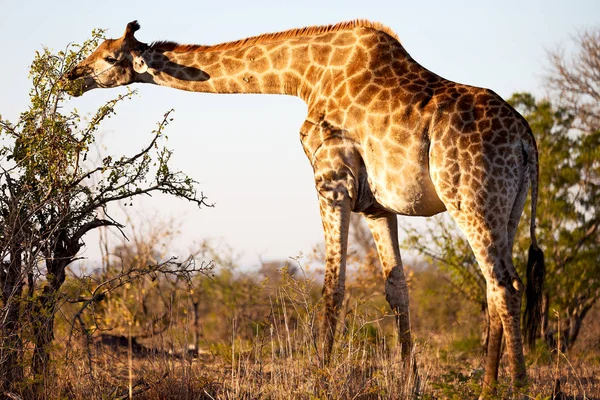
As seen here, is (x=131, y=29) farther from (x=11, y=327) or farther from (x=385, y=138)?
(x=11, y=327)

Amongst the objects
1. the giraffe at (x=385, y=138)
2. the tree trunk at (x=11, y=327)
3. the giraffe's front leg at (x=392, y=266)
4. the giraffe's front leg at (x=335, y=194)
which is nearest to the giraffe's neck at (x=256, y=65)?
the giraffe at (x=385, y=138)

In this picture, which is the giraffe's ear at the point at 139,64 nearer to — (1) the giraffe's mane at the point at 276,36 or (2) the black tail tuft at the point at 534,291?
(1) the giraffe's mane at the point at 276,36

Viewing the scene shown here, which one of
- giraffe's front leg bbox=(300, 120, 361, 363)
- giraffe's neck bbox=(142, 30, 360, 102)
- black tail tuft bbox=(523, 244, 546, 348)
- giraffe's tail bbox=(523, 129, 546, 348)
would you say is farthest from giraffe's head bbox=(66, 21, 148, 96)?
black tail tuft bbox=(523, 244, 546, 348)

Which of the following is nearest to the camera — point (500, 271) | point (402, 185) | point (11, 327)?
point (11, 327)

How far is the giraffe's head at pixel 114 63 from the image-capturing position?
8.51 m

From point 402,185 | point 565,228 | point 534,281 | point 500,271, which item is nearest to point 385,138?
point 402,185

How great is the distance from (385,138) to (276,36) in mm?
2000

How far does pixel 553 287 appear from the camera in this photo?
13.4 metres

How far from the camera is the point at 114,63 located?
8.51 m

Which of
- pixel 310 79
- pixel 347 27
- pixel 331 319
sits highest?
pixel 347 27

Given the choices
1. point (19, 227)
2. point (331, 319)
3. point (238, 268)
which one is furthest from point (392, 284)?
point (238, 268)

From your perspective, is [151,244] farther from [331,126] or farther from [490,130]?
[490,130]

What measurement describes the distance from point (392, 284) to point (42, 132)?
140 inches

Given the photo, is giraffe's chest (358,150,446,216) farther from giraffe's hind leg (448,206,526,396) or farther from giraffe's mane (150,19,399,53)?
giraffe's mane (150,19,399,53)
